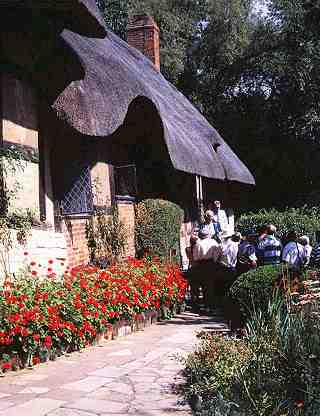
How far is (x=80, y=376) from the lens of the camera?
4.99 meters

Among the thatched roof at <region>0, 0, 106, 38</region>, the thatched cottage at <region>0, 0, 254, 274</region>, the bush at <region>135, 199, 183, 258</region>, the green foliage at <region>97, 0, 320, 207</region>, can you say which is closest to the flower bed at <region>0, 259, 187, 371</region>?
the thatched cottage at <region>0, 0, 254, 274</region>

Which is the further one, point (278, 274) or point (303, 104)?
point (303, 104)

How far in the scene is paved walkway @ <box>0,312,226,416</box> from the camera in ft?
13.4

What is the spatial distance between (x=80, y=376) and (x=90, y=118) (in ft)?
12.4

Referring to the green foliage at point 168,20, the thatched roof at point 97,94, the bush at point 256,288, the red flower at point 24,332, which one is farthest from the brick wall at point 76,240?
the green foliage at point 168,20

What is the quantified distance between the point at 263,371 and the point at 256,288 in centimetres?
251

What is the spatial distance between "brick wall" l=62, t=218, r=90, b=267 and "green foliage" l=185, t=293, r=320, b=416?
12.0 feet

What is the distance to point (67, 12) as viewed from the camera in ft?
21.1

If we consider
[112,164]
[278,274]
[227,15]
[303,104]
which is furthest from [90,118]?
[227,15]

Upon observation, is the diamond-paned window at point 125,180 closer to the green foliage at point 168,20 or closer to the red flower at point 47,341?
the red flower at point 47,341

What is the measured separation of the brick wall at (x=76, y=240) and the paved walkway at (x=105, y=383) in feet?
6.94

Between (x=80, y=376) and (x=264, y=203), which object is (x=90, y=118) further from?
(x=264, y=203)

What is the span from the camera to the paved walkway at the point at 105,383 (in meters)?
4.09

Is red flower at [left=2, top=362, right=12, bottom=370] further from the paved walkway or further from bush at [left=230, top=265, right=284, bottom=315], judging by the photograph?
bush at [left=230, top=265, right=284, bottom=315]
